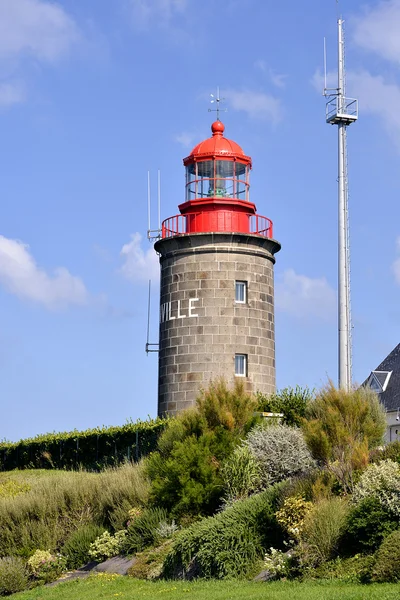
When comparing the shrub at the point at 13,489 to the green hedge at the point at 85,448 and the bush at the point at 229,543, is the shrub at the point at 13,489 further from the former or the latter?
the bush at the point at 229,543

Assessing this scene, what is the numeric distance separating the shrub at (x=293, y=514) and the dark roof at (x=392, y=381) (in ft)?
86.0

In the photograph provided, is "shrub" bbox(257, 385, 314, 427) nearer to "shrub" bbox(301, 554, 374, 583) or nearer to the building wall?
the building wall

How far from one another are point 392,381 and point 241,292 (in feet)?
49.1

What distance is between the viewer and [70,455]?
3819cm

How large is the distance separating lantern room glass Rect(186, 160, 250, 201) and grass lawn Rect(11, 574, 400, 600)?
56.2ft

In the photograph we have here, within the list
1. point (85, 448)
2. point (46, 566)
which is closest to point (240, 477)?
point (46, 566)

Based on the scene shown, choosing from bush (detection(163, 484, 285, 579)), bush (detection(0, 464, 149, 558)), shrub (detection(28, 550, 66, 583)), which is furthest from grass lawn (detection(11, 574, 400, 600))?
bush (detection(0, 464, 149, 558))

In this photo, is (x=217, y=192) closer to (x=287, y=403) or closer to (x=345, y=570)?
(x=287, y=403)

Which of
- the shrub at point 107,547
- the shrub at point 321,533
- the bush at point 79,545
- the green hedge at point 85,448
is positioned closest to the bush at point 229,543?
the shrub at point 321,533

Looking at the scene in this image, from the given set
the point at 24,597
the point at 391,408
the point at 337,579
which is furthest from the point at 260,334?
the point at 337,579

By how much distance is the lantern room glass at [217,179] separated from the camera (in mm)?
34656

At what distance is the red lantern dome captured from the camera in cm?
3434

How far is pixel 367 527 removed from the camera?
16.3 meters

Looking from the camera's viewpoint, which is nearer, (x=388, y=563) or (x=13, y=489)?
(x=388, y=563)
